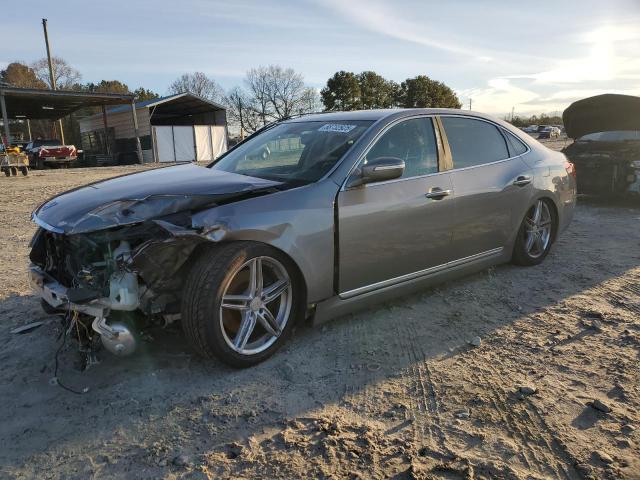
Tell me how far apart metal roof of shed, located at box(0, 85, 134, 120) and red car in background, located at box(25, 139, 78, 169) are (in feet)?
8.73

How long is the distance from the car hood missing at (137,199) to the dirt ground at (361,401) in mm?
891

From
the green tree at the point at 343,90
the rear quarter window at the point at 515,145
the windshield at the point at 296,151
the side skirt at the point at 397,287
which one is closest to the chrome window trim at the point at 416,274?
the side skirt at the point at 397,287

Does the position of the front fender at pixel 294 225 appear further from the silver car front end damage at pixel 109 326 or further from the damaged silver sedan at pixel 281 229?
the silver car front end damage at pixel 109 326

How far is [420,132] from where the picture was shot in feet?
13.1

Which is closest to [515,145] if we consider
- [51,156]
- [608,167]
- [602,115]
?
[608,167]

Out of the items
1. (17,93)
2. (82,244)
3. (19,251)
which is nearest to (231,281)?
(82,244)

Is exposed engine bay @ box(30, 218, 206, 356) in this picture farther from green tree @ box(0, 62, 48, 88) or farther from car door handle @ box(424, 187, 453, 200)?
green tree @ box(0, 62, 48, 88)

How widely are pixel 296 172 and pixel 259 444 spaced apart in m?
1.92

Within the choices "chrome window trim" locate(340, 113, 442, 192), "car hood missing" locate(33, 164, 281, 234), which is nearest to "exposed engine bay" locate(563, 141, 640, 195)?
"chrome window trim" locate(340, 113, 442, 192)

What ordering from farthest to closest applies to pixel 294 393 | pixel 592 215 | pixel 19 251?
1. pixel 592 215
2. pixel 19 251
3. pixel 294 393

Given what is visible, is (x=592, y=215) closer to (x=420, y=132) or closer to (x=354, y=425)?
(x=420, y=132)

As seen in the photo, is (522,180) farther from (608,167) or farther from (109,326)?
(608,167)

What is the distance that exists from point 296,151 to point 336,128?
0.38m

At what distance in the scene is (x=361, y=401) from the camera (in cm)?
273
